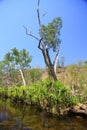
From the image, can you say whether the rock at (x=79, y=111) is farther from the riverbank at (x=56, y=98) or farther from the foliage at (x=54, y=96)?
the foliage at (x=54, y=96)

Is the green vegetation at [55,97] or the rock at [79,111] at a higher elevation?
the green vegetation at [55,97]

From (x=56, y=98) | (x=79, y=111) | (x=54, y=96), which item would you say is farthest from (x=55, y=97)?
(x=79, y=111)

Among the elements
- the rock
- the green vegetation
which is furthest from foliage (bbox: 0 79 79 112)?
the rock

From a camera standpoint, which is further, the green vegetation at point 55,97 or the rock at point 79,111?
the green vegetation at point 55,97

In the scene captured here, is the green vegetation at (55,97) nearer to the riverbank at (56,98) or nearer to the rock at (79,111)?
the riverbank at (56,98)

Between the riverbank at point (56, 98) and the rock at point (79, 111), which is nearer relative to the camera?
the rock at point (79, 111)

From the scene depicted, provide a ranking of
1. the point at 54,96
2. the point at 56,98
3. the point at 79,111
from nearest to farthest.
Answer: the point at 79,111 < the point at 56,98 < the point at 54,96

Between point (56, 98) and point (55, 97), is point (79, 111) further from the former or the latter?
point (55, 97)

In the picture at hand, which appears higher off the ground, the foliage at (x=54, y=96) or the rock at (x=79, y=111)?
the foliage at (x=54, y=96)

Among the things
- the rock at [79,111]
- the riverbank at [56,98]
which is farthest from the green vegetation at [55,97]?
the rock at [79,111]

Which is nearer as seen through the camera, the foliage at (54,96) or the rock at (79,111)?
the rock at (79,111)

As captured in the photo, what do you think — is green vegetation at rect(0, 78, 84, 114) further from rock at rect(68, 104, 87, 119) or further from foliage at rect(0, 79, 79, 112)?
rock at rect(68, 104, 87, 119)

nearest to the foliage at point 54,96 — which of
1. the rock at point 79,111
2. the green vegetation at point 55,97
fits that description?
the green vegetation at point 55,97

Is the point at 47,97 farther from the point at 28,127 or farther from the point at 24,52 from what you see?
the point at 24,52
